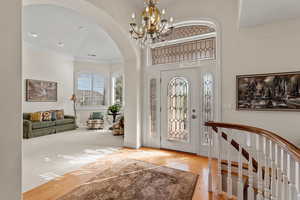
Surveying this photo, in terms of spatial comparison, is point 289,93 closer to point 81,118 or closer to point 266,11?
point 266,11

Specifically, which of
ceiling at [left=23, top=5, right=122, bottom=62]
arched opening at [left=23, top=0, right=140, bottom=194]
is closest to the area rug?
arched opening at [left=23, top=0, right=140, bottom=194]

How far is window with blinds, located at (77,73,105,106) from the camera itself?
8461 millimetres

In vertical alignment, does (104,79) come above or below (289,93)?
above

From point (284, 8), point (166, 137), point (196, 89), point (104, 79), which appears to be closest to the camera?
point (284, 8)

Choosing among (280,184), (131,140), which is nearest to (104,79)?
(131,140)

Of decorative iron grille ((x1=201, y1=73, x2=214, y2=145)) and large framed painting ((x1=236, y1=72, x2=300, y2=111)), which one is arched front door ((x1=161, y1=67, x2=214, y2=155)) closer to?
decorative iron grille ((x1=201, y1=73, x2=214, y2=145))

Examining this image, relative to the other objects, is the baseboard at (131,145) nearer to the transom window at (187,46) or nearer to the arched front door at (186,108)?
the arched front door at (186,108)

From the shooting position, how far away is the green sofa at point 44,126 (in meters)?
5.43
